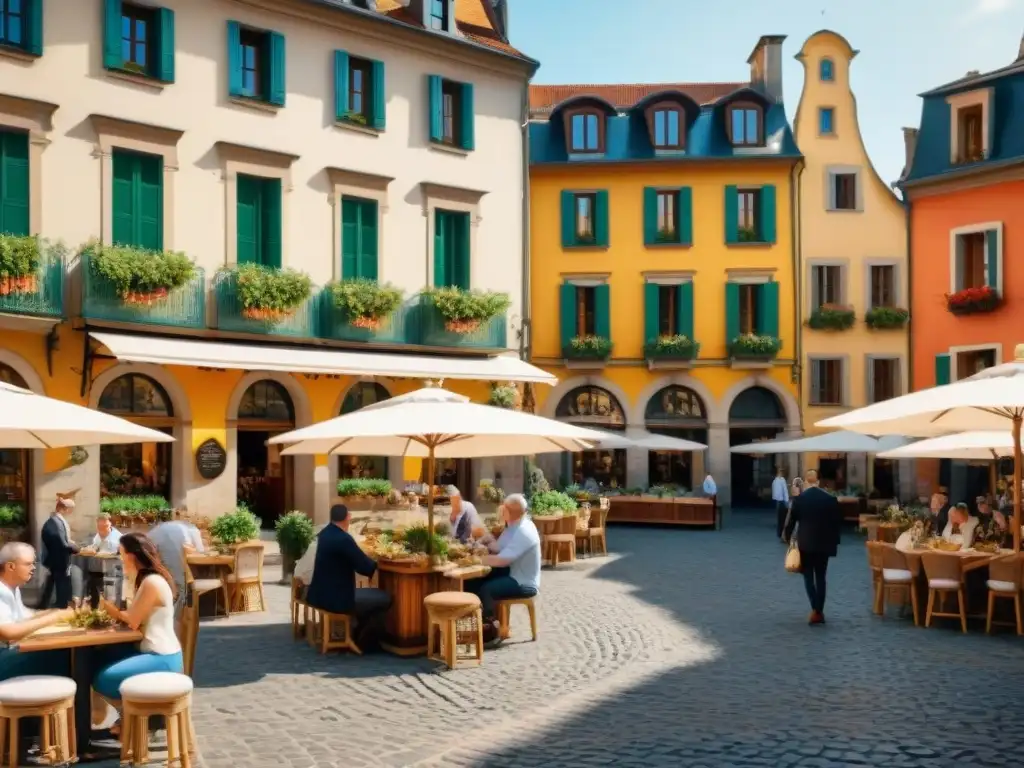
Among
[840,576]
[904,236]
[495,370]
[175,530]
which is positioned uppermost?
[904,236]

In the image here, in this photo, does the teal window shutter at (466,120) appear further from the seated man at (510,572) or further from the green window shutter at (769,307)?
the seated man at (510,572)

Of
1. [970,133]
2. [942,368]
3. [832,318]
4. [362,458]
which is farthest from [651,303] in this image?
[362,458]

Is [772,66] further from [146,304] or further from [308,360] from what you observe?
[146,304]

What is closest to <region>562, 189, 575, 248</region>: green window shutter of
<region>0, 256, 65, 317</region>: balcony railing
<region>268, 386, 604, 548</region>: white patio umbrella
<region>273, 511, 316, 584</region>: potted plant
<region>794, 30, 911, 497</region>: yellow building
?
<region>794, 30, 911, 497</region>: yellow building

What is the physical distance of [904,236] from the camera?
1250 inches

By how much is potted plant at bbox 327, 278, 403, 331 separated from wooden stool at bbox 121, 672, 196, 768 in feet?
47.6

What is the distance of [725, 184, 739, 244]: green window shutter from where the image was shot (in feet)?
105

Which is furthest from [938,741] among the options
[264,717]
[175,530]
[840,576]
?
[840,576]

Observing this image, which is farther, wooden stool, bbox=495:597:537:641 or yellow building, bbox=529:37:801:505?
yellow building, bbox=529:37:801:505

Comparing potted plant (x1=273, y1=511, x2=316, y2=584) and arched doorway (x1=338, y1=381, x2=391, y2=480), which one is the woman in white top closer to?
potted plant (x1=273, y1=511, x2=316, y2=584)

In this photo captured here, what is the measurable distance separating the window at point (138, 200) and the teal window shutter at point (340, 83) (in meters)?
3.94

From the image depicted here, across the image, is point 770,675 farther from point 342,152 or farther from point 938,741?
point 342,152

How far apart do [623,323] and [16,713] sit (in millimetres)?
26331

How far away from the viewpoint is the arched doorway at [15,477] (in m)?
17.2
